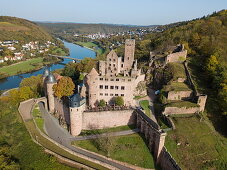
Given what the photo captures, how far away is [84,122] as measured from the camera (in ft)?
107

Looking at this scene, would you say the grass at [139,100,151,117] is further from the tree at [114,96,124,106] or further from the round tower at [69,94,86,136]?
the round tower at [69,94,86,136]

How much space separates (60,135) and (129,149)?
12687 mm

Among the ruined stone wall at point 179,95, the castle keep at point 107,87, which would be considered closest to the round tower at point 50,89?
the castle keep at point 107,87

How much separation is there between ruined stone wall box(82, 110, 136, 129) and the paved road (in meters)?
3.91

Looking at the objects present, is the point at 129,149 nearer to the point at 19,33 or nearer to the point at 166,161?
the point at 166,161

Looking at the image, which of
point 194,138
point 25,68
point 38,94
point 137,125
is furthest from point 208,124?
point 25,68

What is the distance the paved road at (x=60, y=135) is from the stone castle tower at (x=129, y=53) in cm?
2146

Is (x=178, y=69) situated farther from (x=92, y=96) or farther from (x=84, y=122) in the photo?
(x=84, y=122)

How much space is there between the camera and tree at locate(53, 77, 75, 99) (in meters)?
36.0

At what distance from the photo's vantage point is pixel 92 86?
112 ft

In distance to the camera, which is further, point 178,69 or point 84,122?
point 178,69

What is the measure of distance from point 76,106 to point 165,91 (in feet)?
59.1

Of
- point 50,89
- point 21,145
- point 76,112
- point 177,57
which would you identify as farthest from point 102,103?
point 177,57

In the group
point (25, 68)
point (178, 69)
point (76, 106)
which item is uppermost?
point (178, 69)
